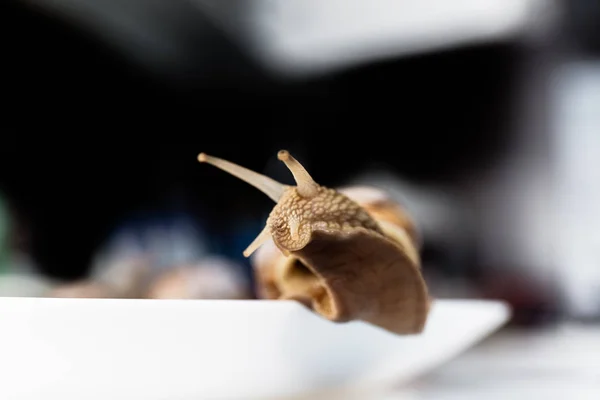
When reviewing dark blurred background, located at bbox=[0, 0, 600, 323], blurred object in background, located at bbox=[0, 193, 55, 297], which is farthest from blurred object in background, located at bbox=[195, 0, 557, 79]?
blurred object in background, located at bbox=[0, 193, 55, 297]

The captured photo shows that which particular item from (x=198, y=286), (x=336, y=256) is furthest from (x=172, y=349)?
(x=198, y=286)

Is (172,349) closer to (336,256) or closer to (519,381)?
(336,256)

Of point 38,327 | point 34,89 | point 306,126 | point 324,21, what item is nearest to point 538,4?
point 324,21

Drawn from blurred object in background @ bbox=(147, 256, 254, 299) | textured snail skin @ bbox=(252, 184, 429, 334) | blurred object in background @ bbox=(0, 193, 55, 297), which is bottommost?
textured snail skin @ bbox=(252, 184, 429, 334)

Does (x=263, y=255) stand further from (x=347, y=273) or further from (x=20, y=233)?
(x=20, y=233)

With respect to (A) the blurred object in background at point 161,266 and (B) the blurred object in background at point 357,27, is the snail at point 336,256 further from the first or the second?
(B) the blurred object in background at point 357,27

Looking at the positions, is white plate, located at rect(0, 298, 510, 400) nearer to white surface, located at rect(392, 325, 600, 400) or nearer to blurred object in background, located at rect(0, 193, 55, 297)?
white surface, located at rect(392, 325, 600, 400)
